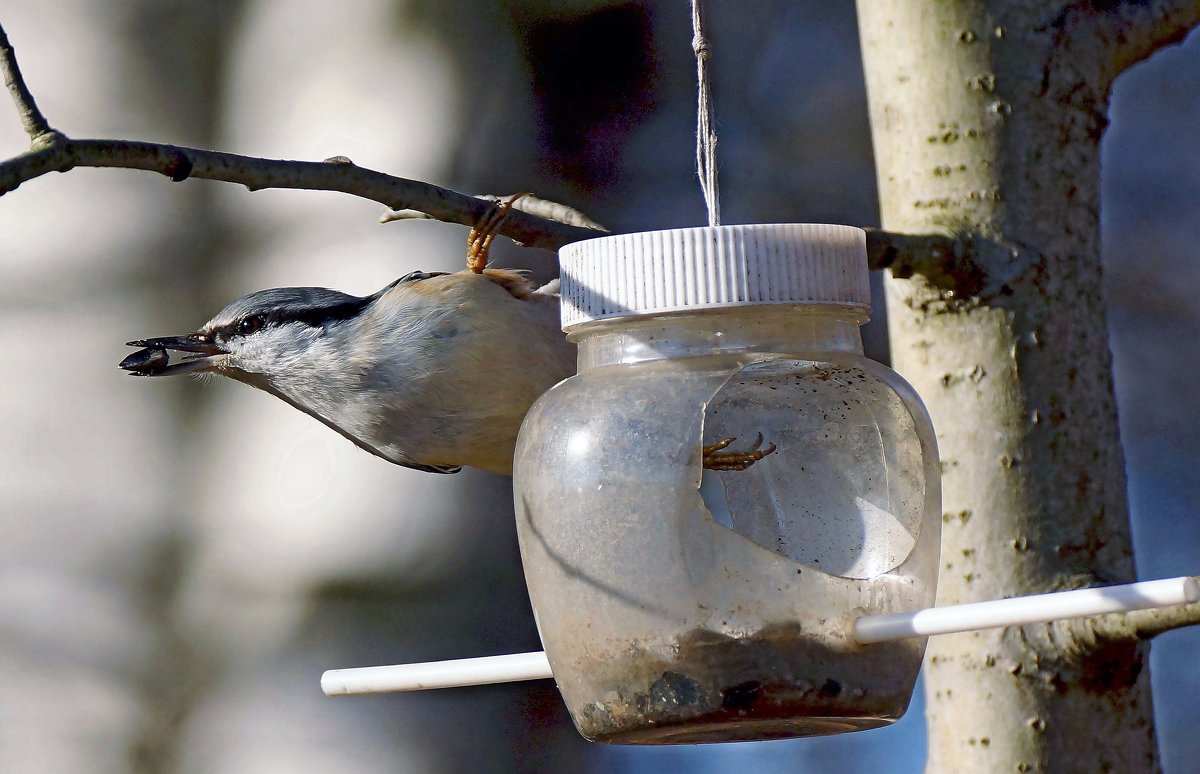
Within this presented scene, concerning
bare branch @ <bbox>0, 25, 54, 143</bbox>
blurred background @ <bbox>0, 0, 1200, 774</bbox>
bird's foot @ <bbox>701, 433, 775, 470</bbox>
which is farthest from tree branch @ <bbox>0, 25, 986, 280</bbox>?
blurred background @ <bbox>0, 0, 1200, 774</bbox>

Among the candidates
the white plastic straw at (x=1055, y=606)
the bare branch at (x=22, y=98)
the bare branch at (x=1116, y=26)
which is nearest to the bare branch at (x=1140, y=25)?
the bare branch at (x=1116, y=26)

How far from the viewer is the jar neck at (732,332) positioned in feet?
4.79

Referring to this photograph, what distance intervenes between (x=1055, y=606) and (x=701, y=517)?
1.28 feet

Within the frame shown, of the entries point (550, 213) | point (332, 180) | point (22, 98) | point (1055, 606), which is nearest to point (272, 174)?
point (332, 180)

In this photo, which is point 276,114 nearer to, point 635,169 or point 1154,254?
point 635,169

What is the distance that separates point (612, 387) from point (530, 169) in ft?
7.32

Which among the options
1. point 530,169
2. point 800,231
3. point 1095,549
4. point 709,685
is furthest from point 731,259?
point 530,169

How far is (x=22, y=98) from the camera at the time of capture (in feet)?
5.07

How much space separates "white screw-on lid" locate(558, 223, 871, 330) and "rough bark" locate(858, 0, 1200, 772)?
0.43m

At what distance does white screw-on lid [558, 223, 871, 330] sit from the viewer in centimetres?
139

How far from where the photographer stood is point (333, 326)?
7.97ft

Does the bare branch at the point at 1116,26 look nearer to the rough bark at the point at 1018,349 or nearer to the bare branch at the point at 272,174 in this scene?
the rough bark at the point at 1018,349

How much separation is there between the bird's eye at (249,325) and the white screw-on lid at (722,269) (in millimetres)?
1141

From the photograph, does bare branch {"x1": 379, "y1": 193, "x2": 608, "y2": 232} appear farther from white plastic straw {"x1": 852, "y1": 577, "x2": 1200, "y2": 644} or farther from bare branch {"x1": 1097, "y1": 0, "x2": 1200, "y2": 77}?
white plastic straw {"x1": 852, "y1": 577, "x2": 1200, "y2": 644}
